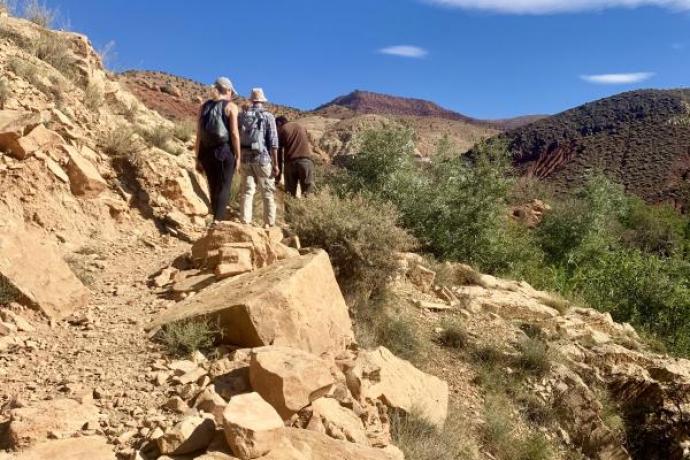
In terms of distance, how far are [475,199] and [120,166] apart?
7010mm

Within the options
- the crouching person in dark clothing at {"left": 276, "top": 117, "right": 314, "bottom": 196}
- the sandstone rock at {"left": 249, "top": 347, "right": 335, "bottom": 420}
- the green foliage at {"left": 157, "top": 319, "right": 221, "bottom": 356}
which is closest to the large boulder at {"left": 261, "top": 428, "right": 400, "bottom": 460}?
the sandstone rock at {"left": 249, "top": 347, "right": 335, "bottom": 420}

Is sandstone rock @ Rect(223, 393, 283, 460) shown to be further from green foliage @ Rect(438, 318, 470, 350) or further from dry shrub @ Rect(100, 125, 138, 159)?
dry shrub @ Rect(100, 125, 138, 159)

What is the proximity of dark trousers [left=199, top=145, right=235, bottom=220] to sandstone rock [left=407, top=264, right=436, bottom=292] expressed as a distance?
2.88 m

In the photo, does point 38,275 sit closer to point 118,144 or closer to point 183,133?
point 118,144

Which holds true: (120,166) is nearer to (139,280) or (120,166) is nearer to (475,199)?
(139,280)

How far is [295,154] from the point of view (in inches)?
343

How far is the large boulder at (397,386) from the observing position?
15.3ft

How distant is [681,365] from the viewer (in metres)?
7.55

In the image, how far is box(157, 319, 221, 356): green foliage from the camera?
422cm

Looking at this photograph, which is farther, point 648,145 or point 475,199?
point 648,145

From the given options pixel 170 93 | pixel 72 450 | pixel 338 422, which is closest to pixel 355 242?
pixel 338 422

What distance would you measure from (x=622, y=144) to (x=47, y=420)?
63.8 m

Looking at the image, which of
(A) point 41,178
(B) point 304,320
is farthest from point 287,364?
(A) point 41,178

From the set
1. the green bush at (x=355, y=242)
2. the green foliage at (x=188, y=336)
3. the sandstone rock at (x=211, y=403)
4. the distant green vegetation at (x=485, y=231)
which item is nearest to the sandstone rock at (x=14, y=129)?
the green bush at (x=355, y=242)
